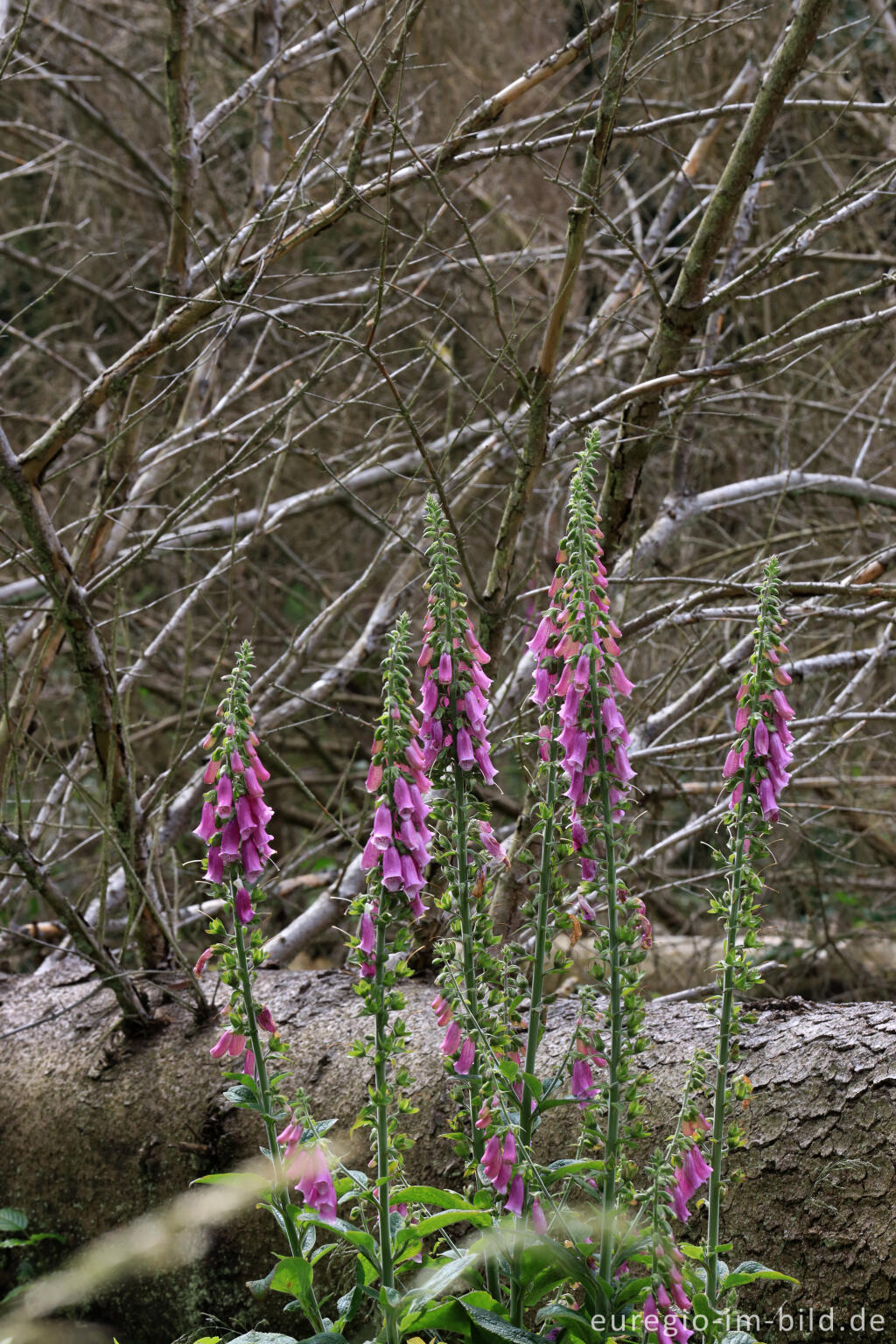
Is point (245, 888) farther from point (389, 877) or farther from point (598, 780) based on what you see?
point (598, 780)

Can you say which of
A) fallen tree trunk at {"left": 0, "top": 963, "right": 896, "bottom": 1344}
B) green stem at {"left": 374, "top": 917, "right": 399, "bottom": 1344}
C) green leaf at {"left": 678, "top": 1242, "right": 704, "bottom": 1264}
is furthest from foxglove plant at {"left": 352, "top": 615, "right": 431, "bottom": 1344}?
fallen tree trunk at {"left": 0, "top": 963, "right": 896, "bottom": 1344}

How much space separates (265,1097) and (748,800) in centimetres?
86

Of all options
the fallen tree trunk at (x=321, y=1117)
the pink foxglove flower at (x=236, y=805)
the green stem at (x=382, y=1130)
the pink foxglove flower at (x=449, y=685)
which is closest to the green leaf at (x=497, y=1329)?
the green stem at (x=382, y=1130)

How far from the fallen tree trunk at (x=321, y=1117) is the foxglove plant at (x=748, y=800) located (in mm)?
376

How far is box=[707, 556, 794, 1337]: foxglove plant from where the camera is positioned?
66.4 inches


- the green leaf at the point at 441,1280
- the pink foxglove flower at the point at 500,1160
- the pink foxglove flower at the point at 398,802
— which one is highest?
the pink foxglove flower at the point at 398,802

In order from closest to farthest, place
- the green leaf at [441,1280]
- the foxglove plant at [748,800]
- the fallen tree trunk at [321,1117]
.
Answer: the green leaf at [441,1280] → the foxglove plant at [748,800] → the fallen tree trunk at [321,1117]

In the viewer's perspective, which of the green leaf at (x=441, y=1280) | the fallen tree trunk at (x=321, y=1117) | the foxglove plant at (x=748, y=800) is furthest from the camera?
the fallen tree trunk at (x=321, y=1117)

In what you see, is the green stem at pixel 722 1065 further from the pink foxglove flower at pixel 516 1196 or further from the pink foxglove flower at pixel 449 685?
the pink foxglove flower at pixel 449 685

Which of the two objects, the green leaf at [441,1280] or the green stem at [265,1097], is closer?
the green leaf at [441,1280]

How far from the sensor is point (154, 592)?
7.93 meters

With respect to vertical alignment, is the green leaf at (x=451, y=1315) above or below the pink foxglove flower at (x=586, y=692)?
below

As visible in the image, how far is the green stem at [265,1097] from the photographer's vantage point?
5.57 ft

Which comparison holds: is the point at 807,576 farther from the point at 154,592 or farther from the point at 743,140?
the point at 154,592
